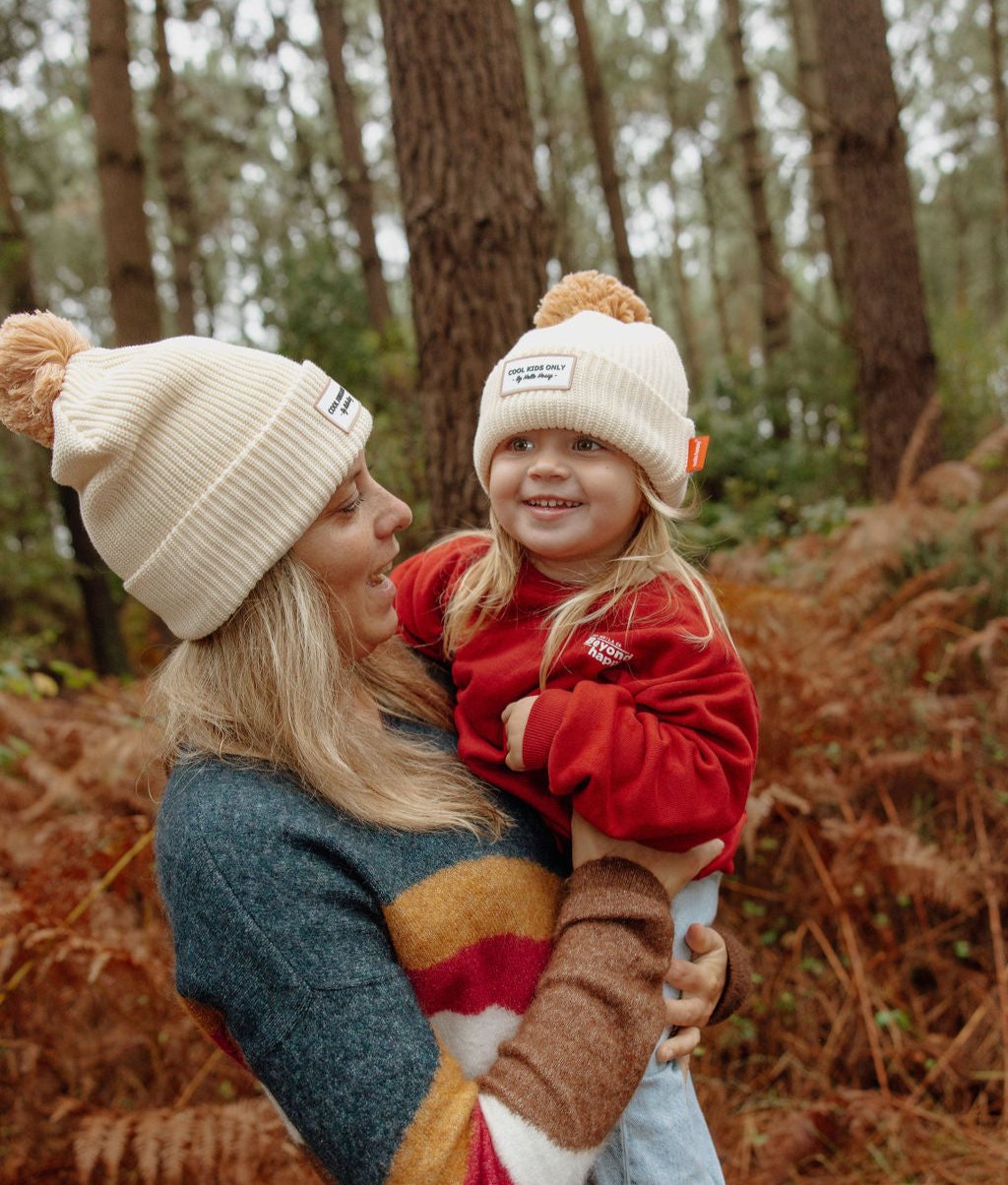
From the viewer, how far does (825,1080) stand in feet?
10.5

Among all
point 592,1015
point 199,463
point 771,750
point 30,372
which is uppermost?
point 30,372

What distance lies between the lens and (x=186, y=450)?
160cm

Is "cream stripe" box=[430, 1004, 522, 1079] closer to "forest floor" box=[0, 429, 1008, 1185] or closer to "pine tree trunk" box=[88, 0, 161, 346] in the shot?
"forest floor" box=[0, 429, 1008, 1185]

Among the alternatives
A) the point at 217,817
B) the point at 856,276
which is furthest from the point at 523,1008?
the point at 856,276

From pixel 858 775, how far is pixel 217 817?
2.94 meters

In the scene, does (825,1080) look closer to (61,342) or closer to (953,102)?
(61,342)

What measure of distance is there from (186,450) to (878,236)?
22.9ft

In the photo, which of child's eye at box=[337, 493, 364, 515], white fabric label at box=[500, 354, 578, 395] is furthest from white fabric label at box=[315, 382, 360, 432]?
white fabric label at box=[500, 354, 578, 395]

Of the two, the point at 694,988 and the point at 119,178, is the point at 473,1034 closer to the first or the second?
the point at 694,988

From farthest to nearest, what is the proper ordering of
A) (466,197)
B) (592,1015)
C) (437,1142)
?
(466,197), (592,1015), (437,1142)

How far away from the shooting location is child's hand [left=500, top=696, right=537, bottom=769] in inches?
69.1

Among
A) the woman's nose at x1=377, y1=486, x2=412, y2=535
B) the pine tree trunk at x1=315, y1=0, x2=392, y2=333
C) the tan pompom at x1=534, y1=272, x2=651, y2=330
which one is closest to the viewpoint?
the woman's nose at x1=377, y1=486, x2=412, y2=535

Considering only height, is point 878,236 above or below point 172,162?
below

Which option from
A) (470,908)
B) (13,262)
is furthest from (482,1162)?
(13,262)
